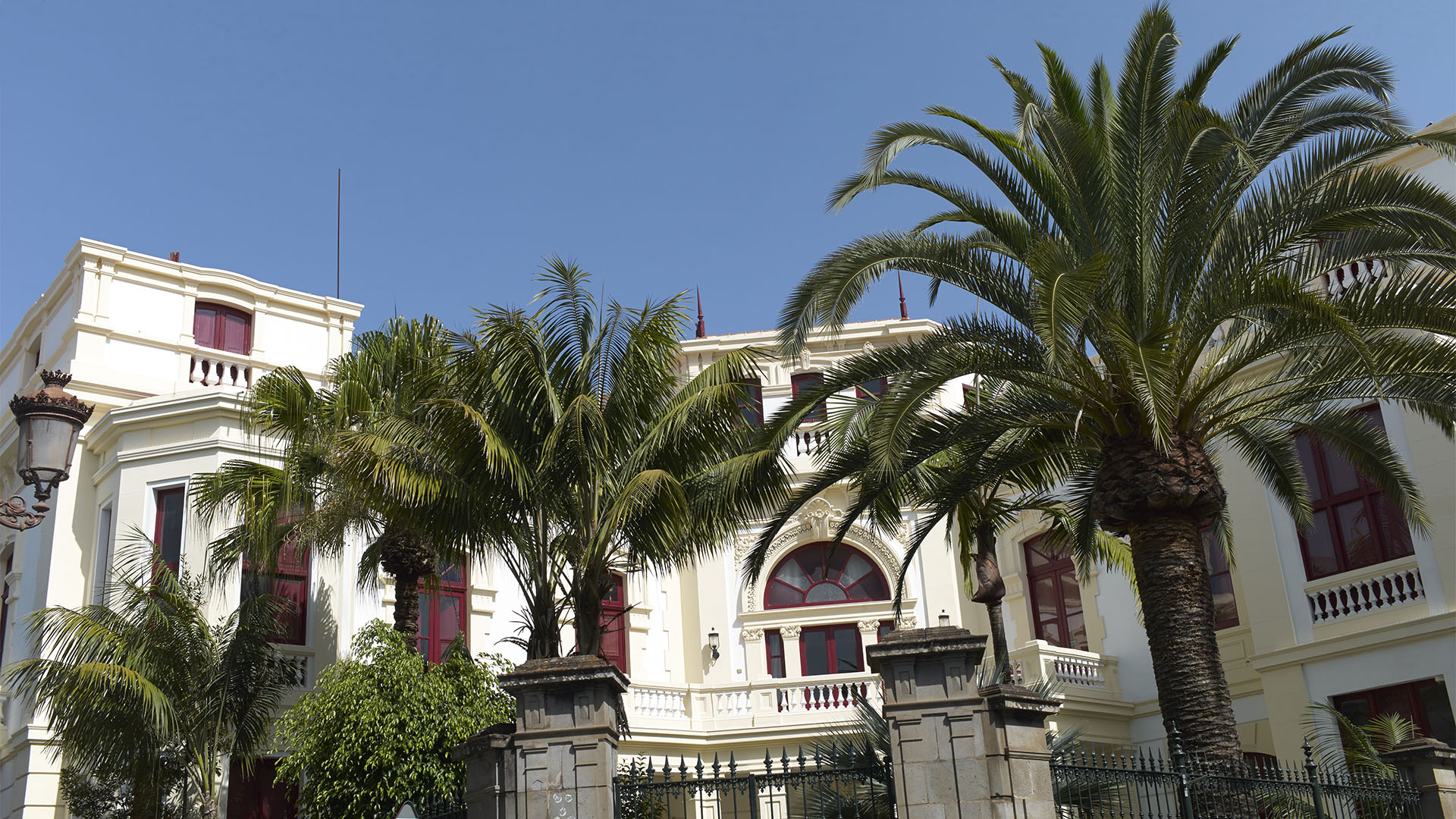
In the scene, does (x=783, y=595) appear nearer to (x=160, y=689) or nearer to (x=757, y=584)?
(x=757, y=584)

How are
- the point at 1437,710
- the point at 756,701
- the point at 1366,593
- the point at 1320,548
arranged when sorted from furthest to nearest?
the point at 756,701
the point at 1320,548
the point at 1366,593
the point at 1437,710

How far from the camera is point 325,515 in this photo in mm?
16297

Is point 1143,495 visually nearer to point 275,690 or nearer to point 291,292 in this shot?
point 275,690

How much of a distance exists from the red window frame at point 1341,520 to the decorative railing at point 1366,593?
27 centimetres

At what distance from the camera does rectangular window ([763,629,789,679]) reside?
81.0ft

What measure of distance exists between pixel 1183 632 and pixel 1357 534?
927 cm

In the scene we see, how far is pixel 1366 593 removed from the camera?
19.5 metres

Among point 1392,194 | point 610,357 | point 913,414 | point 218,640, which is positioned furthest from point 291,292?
point 1392,194

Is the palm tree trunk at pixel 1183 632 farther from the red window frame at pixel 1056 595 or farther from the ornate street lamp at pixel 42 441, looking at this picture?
the red window frame at pixel 1056 595

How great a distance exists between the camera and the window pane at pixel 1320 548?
19875 millimetres

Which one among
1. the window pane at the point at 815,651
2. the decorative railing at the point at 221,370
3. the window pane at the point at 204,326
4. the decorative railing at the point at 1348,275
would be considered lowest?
the window pane at the point at 815,651

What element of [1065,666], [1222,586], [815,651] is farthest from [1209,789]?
[815,651]

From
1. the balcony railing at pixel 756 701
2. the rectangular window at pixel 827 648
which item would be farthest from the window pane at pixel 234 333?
the rectangular window at pixel 827 648

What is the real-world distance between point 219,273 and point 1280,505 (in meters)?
20.2
